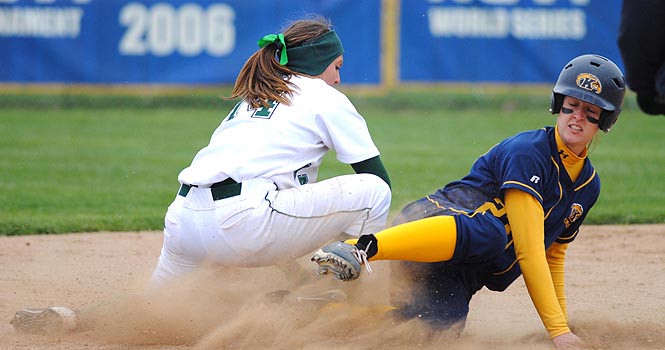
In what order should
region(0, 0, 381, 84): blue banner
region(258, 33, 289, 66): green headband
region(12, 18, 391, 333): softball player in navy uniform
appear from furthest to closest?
region(0, 0, 381, 84): blue banner, region(258, 33, 289, 66): green headband, region(12, 18, 391, 333): softball player in navy uniform

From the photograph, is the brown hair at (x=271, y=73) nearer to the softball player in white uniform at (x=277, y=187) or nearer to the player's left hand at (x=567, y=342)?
the softball player in white uniform at (x=277, y=187)

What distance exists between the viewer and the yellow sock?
356 cm

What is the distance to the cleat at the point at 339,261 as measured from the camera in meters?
3.37

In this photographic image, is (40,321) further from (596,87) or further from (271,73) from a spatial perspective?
(596,87)

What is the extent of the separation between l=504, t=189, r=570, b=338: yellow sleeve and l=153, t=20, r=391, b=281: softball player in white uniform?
0.56 m

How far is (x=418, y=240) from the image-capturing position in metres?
3.57

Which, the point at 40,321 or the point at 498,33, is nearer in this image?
the point at 40,321

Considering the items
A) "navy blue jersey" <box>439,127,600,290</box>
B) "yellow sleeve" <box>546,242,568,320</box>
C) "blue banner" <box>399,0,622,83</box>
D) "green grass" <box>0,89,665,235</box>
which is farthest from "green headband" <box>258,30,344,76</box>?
"blue banner" <box>399,0,622,83</box>

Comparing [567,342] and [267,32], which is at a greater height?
[567,342]

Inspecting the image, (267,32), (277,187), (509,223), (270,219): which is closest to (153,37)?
(267,32)

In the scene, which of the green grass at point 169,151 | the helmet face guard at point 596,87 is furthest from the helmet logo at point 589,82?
the green grass at point 169,151

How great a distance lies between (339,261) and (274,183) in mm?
547

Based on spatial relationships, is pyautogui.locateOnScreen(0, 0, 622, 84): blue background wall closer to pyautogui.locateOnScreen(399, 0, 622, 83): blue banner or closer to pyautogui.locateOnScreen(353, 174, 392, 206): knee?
pyautogui.locateOnScreen(399, 0, 622, 83): blue banner

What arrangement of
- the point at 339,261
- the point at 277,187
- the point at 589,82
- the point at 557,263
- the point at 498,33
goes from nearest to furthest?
the point at 339,261 < the point at 589,82 < the point at 277,187 < the point at 557,263 < the point at 498,33
